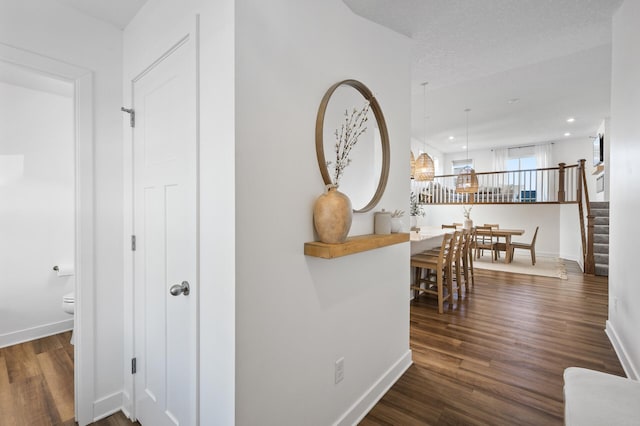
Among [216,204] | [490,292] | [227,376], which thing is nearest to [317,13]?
[216,204]

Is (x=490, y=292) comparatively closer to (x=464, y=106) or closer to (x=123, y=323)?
(x=464, y=106)

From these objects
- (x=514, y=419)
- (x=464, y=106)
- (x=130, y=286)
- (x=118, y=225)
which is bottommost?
(x=514, y=419)

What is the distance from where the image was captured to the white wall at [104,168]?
1743mm

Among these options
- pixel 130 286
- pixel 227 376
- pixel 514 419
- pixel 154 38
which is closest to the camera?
pixel 227 376

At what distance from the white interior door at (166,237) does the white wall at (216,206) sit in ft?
0.24

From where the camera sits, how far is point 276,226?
1271 millimetres

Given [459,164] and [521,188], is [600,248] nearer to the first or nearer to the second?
[521,188]

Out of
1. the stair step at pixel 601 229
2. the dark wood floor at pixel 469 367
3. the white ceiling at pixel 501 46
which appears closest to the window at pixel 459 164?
the white ceiling at pixel 501 46

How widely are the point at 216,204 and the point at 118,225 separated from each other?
1.19 m

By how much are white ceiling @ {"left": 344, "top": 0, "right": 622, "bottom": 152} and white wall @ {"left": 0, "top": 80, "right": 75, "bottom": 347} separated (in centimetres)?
317

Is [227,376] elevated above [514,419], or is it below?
above

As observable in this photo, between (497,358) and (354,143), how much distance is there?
7.22 ft

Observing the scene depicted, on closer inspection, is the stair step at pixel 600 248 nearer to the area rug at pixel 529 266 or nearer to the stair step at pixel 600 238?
the stair step at pixel 600 238

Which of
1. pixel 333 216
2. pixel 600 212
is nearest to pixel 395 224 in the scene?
pixel 333 216
